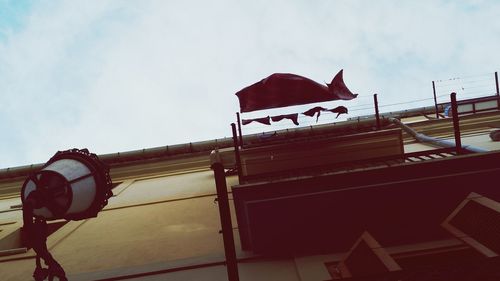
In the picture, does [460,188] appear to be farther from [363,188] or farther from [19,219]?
[19,219]

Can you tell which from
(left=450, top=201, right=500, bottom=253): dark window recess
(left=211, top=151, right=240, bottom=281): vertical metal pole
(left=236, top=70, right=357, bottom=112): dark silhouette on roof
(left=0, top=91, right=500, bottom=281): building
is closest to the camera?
(left=211, top=151, right=240, bottom=281): vertical metal pole

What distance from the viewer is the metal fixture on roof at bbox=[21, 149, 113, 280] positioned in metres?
4.56

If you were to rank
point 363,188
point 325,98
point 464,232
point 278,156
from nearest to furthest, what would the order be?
point 464,232
point 363,188
point 325,98
point 278,156

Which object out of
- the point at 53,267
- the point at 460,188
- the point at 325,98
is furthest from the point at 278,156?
the point at 53,267

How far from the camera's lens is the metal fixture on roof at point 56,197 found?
4559 millimetres

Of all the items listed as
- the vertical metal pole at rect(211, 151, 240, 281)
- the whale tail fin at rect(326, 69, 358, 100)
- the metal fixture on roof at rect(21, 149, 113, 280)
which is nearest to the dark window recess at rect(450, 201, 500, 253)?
the vertical metal pole at rect(211, 151, 240, 281)

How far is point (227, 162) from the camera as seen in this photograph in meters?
13.8

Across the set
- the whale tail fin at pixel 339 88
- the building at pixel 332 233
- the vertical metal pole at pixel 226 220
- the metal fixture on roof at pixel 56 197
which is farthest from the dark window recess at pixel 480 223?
the metal fixture on roof at pixel 56 197

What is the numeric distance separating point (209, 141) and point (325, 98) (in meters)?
11.4

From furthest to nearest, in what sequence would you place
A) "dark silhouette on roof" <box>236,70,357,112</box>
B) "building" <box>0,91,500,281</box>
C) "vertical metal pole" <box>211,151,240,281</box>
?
"dark silhouette on roof" <box>236,70,357,112</box> < "building" <box>0,91,500,281</box> < "vertical metal pole" <box>211,151,240,281</box>

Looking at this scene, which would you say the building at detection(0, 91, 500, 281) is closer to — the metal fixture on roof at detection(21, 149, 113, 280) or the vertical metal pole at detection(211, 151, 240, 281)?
the vertical metal pole at detection(211, 151, 240, 281)

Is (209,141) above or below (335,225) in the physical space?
above

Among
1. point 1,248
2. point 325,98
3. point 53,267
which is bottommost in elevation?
point 1,248

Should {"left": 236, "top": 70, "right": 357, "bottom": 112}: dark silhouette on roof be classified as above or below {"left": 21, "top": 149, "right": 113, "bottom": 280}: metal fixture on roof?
above
